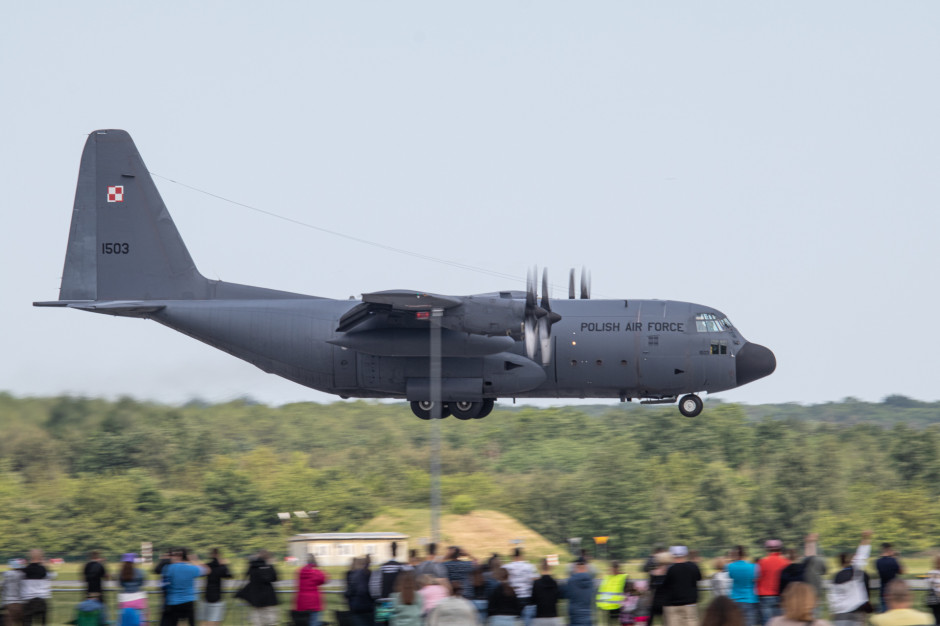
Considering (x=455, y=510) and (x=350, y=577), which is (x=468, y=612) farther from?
(x=455, y=510)

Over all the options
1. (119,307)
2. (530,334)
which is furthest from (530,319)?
(119,307)

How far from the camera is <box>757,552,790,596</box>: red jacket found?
625 inches


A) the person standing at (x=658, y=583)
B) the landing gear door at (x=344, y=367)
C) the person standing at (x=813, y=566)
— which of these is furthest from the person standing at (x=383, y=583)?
the landing gear door at (x=344, y=367)

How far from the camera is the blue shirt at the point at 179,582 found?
51.9 ft

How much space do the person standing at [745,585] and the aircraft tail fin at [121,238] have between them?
19.3 meters

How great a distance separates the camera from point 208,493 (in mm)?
41812

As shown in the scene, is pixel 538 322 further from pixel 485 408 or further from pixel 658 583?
pixel 658 583

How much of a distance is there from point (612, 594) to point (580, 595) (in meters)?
1.82

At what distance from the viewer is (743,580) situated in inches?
638

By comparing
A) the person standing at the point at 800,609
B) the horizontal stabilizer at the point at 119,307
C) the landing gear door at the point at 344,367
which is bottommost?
the person standing at the point at 800,609

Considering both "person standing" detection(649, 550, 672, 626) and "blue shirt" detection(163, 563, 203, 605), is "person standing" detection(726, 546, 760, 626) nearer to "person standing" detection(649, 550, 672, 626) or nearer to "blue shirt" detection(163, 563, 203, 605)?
"person standing" detection(649, 550, 672, 626)

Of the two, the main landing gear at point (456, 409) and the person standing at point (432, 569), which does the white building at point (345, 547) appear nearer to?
the main landing gear at point (456, 409)

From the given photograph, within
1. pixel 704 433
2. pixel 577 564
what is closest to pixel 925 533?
pixel 704 433

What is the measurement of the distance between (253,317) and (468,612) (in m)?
18.1
